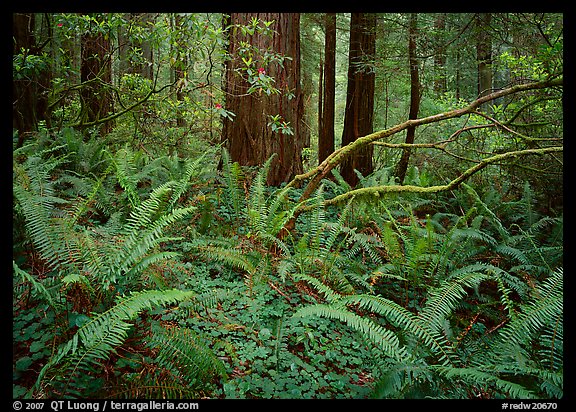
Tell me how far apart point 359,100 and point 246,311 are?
5211mm

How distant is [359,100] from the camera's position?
22.2 ft

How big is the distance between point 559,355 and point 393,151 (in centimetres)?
579

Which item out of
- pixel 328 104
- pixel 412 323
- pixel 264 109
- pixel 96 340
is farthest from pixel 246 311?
pixel 328 104

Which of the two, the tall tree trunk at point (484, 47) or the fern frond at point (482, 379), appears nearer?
the fern frond at point (482, 379)

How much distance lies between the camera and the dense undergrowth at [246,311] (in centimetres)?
202

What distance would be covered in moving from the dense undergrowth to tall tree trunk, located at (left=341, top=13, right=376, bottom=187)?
113 inches

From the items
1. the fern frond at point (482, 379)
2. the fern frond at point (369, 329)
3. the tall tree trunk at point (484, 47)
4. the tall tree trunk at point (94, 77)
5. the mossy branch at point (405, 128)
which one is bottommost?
the fern frond at point (482, 379)

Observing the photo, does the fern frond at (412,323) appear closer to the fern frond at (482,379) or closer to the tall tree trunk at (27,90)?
the fern frond at (482,379)

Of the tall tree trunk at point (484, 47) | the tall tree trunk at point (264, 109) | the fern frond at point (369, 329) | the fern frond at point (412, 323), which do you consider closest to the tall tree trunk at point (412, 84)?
the tall tree trunk at point (484, 47)

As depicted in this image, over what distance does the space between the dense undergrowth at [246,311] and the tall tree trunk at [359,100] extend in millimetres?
2874

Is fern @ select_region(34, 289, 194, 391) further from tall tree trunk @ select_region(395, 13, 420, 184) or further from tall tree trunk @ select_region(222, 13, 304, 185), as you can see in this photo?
tall tree trunk @ select_region(395, 13, 420, 184)

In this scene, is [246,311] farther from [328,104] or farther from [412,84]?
[328,104]

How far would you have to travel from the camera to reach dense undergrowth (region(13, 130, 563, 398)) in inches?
79.4
